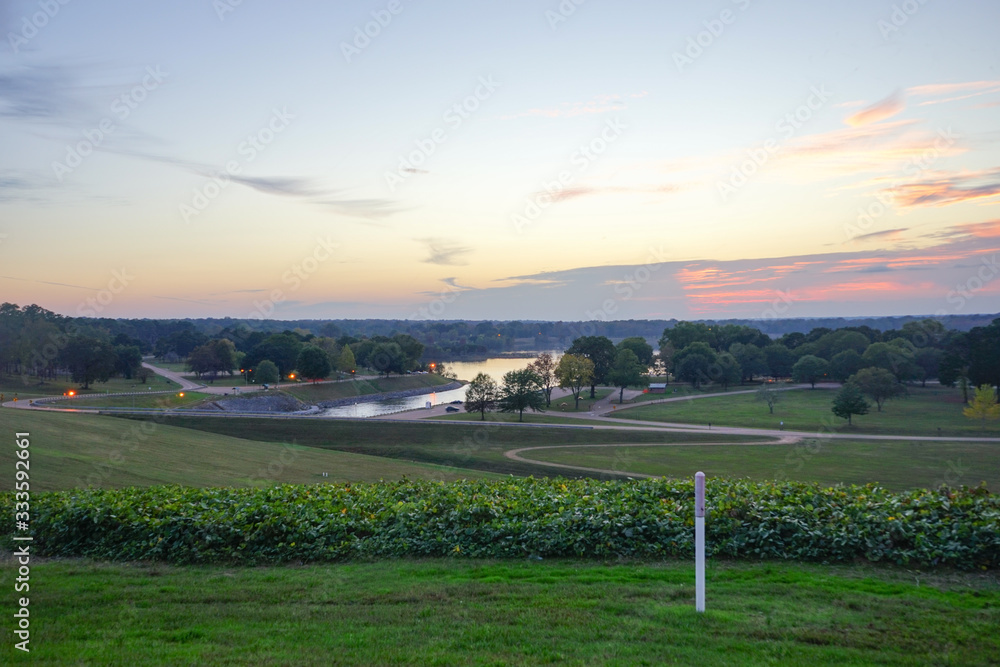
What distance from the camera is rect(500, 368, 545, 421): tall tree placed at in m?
61.8

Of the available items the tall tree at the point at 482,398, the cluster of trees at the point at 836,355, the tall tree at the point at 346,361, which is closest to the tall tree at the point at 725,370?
the cluster of trees at the point at 836,355

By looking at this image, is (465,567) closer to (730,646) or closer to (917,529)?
(730,646)

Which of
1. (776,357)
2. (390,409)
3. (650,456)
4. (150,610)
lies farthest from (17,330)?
(776,357)

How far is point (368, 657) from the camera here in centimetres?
505

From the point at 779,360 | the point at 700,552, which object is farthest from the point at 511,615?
the point at 779,360

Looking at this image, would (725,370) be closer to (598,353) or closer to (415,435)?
(598,353)

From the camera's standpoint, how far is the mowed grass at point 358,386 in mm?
83812

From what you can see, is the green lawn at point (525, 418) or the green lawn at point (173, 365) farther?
the green lawn at point (173, 365)

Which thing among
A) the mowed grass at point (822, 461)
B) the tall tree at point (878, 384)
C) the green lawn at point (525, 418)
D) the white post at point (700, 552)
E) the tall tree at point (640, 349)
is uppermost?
the tall tree at point (640, 349)

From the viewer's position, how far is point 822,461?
3659cm

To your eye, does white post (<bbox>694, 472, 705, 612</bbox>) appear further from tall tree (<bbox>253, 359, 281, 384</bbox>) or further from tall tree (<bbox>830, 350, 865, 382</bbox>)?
tall tree (<bbox>830, 350, 865, 382</bbox>)

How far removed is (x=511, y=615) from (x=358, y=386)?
90192 millimetres

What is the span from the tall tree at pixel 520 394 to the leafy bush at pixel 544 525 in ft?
171

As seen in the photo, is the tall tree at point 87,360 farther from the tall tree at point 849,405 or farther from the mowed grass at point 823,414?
the tall tree at point 849,405
